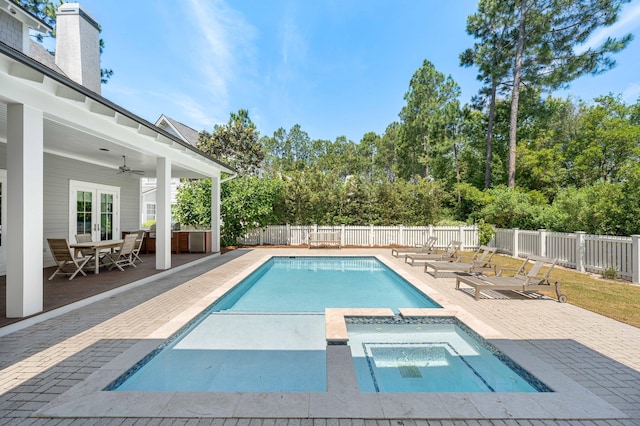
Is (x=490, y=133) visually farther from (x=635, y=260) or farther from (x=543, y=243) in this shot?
(x=635, y=260)

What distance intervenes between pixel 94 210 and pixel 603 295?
1409cm

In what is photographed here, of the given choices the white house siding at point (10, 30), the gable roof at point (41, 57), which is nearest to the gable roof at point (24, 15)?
the white house siding at point (10, 30)

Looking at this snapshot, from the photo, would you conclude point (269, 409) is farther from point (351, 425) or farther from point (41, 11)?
point (41, 11)

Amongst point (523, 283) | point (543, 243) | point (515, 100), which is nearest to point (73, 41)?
point (523, 283)

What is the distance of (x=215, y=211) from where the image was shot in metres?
11.3

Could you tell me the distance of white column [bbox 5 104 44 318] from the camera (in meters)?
3.90

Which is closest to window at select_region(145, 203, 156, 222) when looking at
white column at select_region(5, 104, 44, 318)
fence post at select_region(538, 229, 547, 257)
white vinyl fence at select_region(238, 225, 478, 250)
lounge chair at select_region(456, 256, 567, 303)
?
white vinyl fence at select_region(238, 225, 478, 250)

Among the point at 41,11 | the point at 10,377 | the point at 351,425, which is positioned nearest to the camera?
the point at 351,425

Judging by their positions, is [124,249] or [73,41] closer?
[124,249]

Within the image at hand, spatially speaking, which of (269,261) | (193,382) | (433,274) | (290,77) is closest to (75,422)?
(193,382)

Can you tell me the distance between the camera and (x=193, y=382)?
2939 mm

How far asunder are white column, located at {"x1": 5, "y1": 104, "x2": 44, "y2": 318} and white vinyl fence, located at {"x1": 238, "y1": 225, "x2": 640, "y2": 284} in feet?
34.8

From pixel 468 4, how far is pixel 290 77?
13355 millimetres

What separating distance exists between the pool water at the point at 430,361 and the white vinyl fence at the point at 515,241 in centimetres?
628
